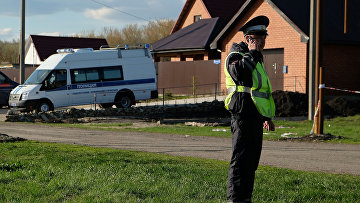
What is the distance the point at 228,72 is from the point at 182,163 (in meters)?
4.57

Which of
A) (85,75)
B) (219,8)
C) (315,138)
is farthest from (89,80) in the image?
(219,8)

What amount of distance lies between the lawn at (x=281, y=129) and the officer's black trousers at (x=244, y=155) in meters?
9.61

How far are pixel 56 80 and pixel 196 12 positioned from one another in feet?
83.4

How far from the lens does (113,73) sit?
2820cm

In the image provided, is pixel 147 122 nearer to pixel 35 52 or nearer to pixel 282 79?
pixel 282 79

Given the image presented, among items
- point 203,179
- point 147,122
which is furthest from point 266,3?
point 203,179

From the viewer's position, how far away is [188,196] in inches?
277

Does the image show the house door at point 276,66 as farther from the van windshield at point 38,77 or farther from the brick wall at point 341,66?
the van windshield at point 38,77

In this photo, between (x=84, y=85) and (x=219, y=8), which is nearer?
(x=84, y=85)

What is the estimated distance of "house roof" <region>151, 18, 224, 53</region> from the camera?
129 ft

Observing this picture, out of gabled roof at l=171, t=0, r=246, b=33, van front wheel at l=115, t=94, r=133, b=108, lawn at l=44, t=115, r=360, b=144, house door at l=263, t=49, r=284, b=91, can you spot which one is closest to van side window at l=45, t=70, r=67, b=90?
van front wheel at l=115, t=94, r=133, b=108

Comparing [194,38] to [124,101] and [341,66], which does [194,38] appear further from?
[124,101]

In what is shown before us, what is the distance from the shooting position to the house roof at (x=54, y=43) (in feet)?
193

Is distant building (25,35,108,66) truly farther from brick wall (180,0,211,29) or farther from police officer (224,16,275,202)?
police officer (224,16,275,202)
